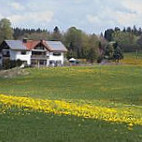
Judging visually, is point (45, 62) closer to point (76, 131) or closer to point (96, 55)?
point (96, 55)

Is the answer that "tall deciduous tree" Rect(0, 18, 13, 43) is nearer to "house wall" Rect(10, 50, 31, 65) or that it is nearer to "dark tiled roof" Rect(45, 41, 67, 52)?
"dark tiled roof" Rect(45, 41, 67, 52)

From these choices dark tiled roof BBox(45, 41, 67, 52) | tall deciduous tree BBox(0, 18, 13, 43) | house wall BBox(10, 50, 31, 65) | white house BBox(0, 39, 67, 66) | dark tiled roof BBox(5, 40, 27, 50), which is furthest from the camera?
tall deciduous tree BBox(0, 18, 13, 43)

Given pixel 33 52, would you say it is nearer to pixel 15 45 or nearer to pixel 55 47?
pixel 15 45

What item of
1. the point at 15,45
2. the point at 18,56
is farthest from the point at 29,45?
the point at 18,56

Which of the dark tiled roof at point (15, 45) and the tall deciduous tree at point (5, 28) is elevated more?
the tall deciduous tree at point (5, 28)

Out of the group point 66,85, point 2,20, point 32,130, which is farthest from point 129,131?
point 2,20

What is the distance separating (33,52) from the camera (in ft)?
417

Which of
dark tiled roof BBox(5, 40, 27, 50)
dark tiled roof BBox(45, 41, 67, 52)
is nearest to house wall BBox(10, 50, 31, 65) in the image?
dark tiled roof BBox(5, 40, 27, 50)

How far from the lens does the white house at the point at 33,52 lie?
122375mm

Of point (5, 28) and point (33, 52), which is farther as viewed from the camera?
point (5, 28)

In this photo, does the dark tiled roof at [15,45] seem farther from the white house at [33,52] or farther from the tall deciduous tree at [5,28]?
the tall deciduous tree at [5,28]

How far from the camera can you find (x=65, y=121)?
16.3 m

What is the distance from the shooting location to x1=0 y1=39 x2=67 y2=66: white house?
12238 cm

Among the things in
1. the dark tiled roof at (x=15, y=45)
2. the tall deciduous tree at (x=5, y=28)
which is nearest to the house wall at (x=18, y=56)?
the dark tiled roof at (x=15, y=45)
